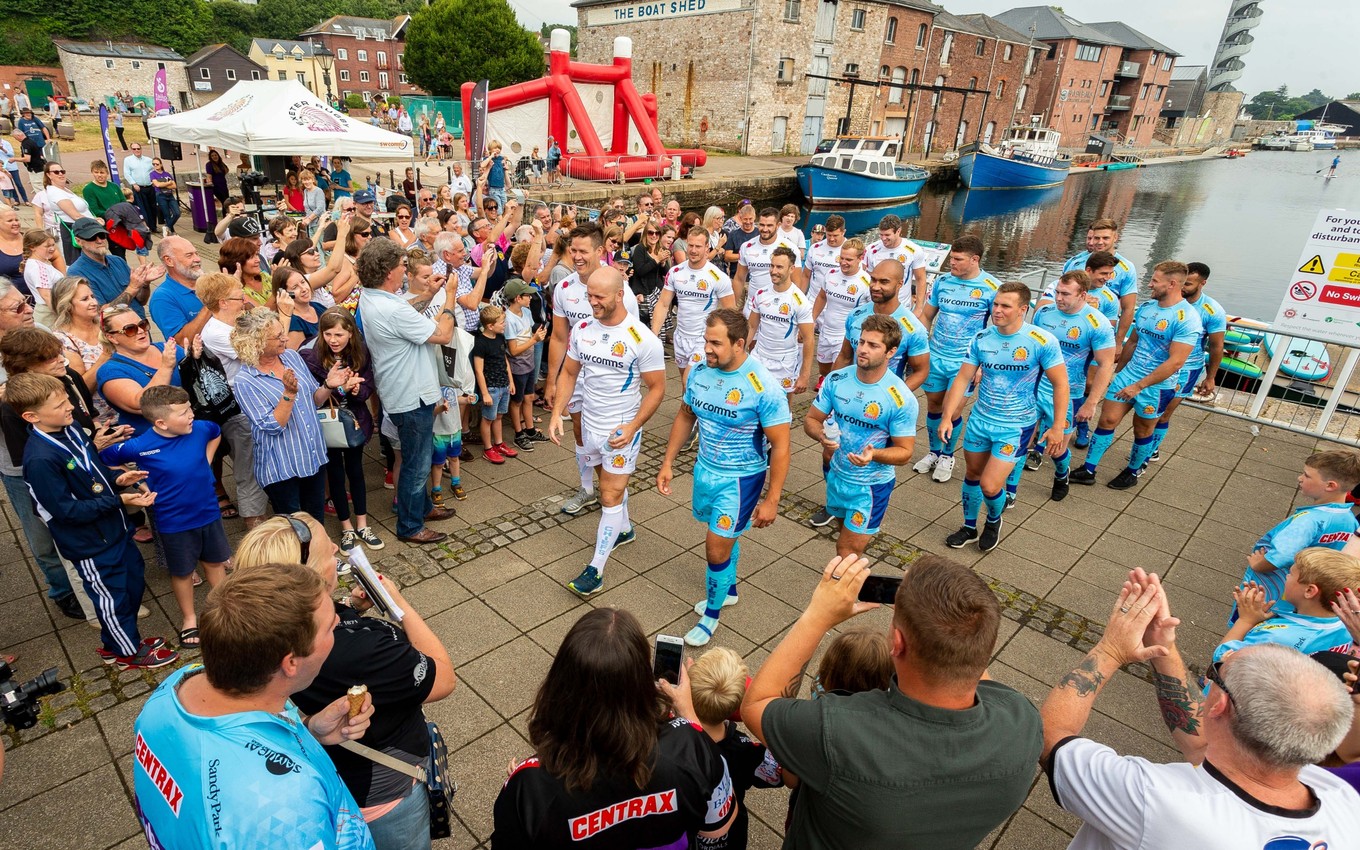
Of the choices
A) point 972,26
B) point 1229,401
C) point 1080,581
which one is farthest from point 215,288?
point 972,26

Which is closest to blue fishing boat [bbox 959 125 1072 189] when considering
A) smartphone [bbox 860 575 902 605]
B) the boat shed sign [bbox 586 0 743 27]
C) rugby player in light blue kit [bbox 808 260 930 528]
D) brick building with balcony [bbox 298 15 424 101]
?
the boat shed sign [bbox 586 0 743 27]

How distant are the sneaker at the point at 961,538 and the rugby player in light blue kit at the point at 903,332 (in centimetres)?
98

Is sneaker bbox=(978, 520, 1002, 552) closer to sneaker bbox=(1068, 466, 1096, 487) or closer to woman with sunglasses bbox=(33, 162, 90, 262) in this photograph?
sneaker bbox=(1068, 466, 1096, 487)

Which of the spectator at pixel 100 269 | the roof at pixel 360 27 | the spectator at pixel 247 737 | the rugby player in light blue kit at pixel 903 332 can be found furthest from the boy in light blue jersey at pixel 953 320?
the roof at pixel 360 27

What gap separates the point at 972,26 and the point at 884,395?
57.1 metres

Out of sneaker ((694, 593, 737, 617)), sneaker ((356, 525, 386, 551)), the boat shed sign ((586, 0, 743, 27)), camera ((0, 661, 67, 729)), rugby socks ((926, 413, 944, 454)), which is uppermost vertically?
the boat shed sign ((586, 0, 743, 27))

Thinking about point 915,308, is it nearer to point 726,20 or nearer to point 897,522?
point 897,522

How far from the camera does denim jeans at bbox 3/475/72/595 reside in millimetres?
4148

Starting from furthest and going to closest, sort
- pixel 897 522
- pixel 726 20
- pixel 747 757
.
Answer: pixel 726 20
pixel 897 522
pixel 747 757

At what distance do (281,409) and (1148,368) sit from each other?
24.1ft

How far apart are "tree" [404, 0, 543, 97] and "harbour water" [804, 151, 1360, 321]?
27.5m

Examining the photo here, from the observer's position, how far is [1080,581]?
5297mm

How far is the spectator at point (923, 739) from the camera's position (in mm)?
1679

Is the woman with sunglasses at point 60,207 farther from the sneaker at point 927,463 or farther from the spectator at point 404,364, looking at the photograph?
the sneaker at point 927,463
